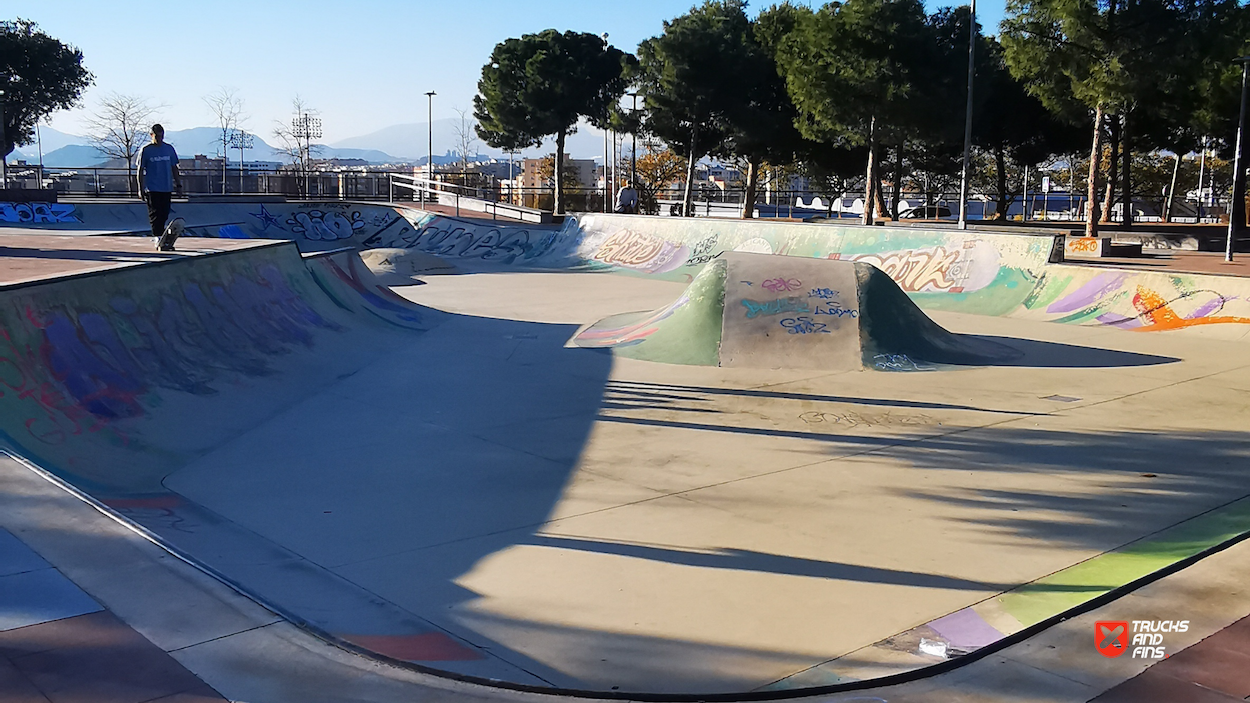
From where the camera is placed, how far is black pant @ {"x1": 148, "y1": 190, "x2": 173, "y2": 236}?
43.5ft

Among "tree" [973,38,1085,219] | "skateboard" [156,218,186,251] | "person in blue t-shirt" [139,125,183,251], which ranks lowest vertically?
"skateboard" [156,218,186,251]

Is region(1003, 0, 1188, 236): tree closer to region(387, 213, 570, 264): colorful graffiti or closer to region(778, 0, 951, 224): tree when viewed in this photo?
region(778, 0, 951, 224): tree

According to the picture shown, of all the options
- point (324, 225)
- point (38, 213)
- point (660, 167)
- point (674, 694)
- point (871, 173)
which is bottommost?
point (674, 694)

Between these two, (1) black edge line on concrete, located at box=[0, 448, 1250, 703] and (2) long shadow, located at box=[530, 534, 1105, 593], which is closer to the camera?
(1) black edge line on concrete, located at box=[0, 448, 1250, 703]

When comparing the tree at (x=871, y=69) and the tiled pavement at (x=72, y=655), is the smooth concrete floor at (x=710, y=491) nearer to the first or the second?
the tiled pavement at (x=72, y=655)

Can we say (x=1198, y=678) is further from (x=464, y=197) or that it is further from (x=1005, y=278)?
(x=464, y=197)

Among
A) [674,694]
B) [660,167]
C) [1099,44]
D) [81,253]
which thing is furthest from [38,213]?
[660,167]

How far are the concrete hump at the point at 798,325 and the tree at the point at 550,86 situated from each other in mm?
38151

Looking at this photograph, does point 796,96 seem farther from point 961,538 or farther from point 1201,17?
point 961,538

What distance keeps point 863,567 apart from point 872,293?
25.7 feet

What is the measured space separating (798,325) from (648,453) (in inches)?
201

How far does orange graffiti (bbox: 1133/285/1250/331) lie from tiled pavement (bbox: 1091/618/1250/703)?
12683 mm

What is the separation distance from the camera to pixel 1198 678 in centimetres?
362

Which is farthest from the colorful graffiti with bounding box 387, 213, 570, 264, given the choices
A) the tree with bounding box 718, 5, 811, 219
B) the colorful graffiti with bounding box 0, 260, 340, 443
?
the colorful graffiti with bounding box 0, 260, 340, 443
